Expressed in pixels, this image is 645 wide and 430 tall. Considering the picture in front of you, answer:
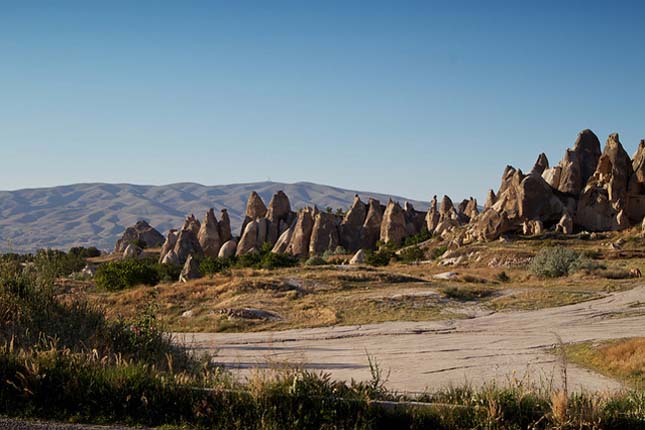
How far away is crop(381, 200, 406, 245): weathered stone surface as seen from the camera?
57.3 m

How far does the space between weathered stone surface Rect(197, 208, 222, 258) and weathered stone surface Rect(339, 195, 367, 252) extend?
10776 mm

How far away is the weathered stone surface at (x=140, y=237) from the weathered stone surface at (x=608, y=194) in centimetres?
4216

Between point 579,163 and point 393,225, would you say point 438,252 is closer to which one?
point 393,225

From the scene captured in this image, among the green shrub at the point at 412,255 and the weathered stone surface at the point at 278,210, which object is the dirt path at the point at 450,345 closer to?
the green shrub at the point at 412,255

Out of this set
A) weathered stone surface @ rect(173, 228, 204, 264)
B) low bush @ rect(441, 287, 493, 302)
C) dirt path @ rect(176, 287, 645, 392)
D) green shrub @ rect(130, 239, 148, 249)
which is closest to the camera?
dirt path @ rect(176, 287, 645, 392)

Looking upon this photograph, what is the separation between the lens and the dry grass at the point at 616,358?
452 inches

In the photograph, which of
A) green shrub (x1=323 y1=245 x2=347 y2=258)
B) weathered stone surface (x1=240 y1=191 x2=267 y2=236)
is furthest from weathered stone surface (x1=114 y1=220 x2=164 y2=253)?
green shrub (x1=323 y1=245 x2=347 y2=258)

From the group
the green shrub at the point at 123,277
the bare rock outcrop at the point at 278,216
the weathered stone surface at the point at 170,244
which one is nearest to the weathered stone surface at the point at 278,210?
the bare rock outcrop at the point at 278,216

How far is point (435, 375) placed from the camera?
1226cm

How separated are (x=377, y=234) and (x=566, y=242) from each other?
1977 centimetres

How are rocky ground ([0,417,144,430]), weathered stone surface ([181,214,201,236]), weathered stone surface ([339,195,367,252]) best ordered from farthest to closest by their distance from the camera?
weathered stone surface ([181,214,201,236]), weathered stone surface ([339,195,367,252]), rocky ground ([0,417,144,430])

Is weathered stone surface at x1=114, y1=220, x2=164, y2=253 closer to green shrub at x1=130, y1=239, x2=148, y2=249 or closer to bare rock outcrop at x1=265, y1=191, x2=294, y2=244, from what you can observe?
green shrub at x1=130, y1=239, x2=148, y2=249

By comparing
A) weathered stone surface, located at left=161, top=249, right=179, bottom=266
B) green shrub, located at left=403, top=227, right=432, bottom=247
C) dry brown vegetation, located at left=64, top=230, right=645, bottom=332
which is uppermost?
green shrub, located at left=403, top=227, right=432, bottom=247

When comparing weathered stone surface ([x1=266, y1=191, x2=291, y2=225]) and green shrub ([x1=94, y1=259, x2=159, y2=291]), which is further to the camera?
weathered stone surface ([x1=266, y1=191, x2=291, y2=225])
